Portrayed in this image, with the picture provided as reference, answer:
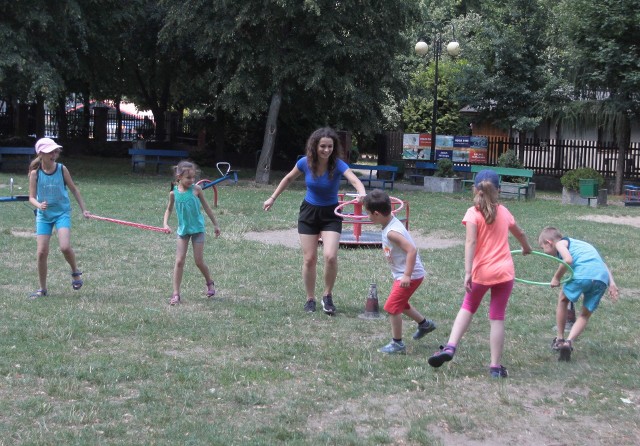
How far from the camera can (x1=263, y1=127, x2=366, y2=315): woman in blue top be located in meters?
8.04

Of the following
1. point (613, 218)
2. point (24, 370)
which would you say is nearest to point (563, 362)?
point (24, 370)

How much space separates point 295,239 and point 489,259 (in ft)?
26.2

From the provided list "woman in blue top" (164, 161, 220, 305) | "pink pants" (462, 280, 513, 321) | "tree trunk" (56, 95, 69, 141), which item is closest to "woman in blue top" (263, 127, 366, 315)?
"woman in blue top" (164, 161, 220, 305)

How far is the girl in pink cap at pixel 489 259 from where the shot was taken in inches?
237

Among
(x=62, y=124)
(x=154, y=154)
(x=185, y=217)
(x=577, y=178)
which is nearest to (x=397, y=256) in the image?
(x=185, y=217)

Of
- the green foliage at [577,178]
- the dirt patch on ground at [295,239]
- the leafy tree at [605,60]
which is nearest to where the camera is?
the dirt patch on ground at [295,239]

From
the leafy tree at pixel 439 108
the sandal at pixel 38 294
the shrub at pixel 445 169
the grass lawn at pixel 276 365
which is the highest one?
the leafy tree at pixel 439 108

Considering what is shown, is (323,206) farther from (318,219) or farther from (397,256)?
(397,256)

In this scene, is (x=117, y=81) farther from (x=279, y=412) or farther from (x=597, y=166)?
(x=279, y=412)

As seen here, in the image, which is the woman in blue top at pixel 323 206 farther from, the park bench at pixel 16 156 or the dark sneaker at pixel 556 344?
the park bench at pixel 16 156

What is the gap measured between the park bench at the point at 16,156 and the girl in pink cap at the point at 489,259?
23.1 meters

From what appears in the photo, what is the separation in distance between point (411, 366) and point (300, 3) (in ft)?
60.5

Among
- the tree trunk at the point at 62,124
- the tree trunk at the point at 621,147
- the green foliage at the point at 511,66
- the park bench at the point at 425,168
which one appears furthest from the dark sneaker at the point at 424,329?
the tree trunk at the point at 62,124

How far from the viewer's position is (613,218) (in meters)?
19.1
